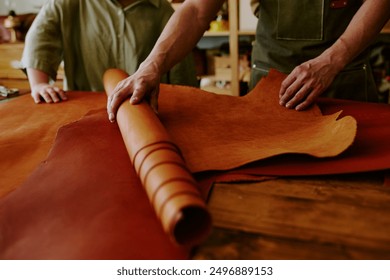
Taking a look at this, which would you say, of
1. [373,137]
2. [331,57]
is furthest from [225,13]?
[373,137]

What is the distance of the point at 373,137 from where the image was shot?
80cm

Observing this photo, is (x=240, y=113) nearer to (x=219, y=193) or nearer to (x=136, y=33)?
(x=219, y=193)

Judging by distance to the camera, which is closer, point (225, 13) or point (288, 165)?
point (288, 165)

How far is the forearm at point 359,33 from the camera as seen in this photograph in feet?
3.38

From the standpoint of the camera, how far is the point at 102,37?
1.81m

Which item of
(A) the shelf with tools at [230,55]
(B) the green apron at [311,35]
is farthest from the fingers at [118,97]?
(A) the shelf with tools at [230,55]

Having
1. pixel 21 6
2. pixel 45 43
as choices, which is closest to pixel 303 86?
pixel 45 43

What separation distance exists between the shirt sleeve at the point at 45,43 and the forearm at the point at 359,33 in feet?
3.81

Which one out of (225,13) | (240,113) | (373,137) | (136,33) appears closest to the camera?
(373,137)

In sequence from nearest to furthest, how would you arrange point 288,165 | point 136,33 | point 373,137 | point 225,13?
point 288,165, point 373,137, point 136,33, point 225,13

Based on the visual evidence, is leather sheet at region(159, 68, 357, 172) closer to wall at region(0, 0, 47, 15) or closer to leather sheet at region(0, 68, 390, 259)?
leather sheet at region(0, 68, 390, 259)

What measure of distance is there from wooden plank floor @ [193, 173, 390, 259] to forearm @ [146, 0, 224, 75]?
54 cm

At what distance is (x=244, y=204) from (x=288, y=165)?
6.1 inches

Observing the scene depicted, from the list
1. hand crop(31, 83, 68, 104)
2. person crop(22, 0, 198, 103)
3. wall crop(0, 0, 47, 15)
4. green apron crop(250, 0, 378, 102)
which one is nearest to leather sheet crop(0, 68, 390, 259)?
hand crop(31, 83, 68, 104)
